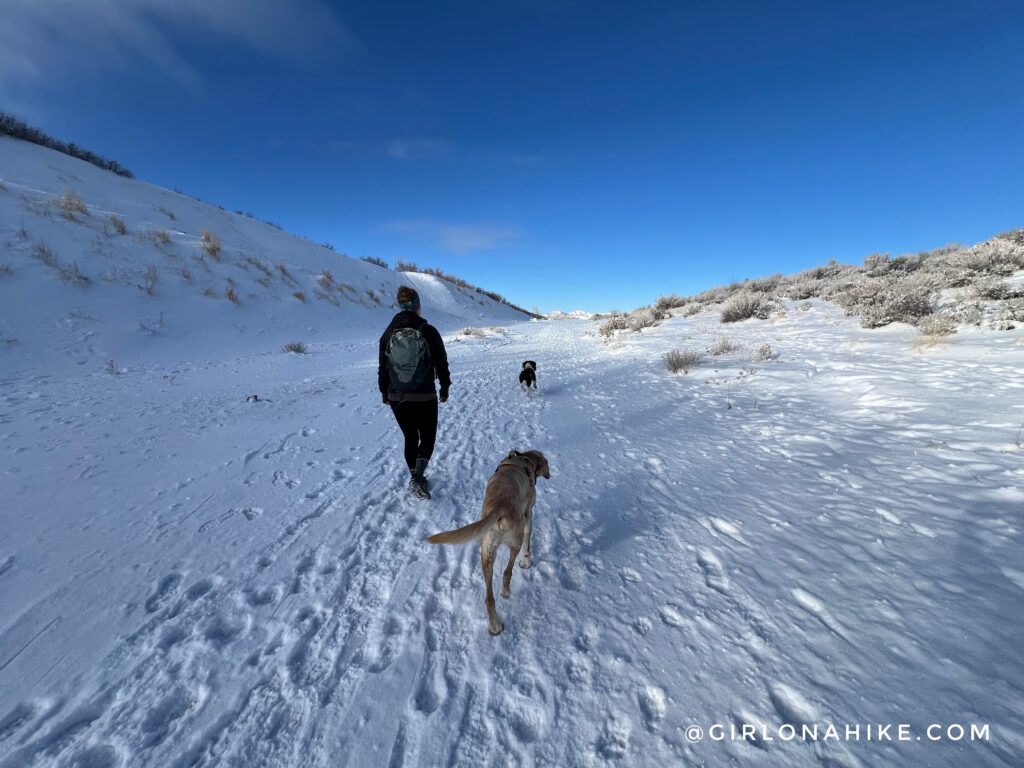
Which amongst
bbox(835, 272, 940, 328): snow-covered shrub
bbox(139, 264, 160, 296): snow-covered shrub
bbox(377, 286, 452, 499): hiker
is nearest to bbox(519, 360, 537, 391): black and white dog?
bbox(377, 286, 452, 499): hiker

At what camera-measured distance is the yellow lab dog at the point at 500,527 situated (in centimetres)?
234

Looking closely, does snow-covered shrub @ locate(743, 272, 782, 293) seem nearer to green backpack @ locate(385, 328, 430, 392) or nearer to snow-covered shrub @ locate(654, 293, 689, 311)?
snow-covered shrub @ locate(654, 293, 689, 311)

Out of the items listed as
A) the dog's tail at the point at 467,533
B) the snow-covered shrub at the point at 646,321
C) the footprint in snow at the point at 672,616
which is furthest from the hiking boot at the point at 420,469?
the snow-covered shrub at the point at 646,321

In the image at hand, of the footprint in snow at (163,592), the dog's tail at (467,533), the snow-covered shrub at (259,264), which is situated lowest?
the footprint in snow at (163,592)

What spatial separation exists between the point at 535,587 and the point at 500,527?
740 millimetres

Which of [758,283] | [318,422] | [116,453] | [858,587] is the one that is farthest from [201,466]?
[758,283]

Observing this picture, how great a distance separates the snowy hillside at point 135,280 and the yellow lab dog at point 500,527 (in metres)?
10.2

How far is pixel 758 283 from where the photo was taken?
1888 cm

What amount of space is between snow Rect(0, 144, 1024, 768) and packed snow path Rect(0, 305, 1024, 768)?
16mm

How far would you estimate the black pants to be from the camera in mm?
3924

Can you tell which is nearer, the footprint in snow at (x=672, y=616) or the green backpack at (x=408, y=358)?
the footprint in snow at (x=672, y=616)

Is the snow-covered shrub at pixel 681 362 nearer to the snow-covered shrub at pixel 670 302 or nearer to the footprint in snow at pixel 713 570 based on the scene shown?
the footprint in snow at pixel 713 570

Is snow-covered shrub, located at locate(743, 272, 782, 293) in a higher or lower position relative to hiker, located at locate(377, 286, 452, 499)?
higher

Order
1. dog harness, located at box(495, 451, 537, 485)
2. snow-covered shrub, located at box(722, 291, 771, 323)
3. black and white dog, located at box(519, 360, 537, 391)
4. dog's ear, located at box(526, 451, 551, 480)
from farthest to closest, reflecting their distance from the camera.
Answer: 1. snow-covered shrub, located at box(722, 291, 771, 323)
2. black and white dog, located at box(519, 360, 537, 391)
3. dog's ear, located at box(526, 451, 551, 480)
4. dog harness, located at box(495, 451, 537, 485)
